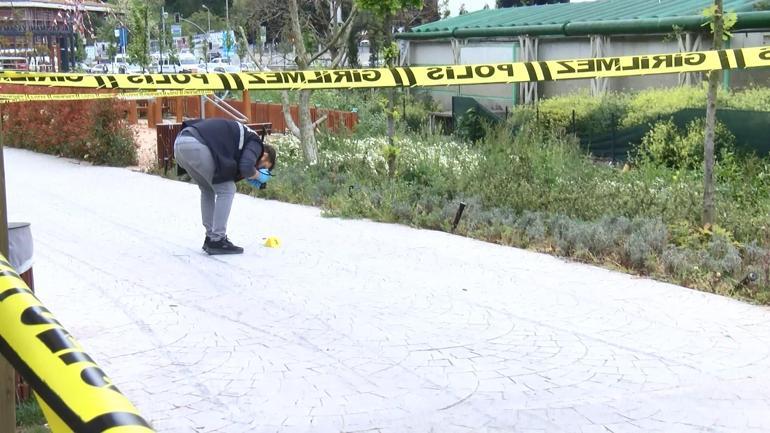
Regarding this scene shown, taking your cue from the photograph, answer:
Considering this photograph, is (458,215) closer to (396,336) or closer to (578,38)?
(396,336)

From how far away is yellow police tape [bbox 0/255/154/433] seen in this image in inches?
52.3

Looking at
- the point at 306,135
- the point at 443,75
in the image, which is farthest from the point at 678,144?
the point at 443,75

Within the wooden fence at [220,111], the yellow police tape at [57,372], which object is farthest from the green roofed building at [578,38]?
the yellow police tape at [57,372]

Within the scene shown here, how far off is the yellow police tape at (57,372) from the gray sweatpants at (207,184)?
264 inches

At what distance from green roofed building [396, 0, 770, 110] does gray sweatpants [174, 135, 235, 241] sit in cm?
1011

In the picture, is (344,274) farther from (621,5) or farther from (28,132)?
(621,5)

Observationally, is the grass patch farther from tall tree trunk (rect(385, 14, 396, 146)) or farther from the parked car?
the parked car

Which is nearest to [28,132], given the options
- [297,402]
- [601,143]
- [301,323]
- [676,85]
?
[601,143]

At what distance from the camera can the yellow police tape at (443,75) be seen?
752cm

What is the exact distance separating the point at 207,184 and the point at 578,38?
15590 mm

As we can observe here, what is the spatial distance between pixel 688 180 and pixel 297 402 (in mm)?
6796

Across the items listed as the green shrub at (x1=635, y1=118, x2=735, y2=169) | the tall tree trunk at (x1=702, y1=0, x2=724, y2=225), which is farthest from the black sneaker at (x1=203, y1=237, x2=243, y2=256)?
the green shrub at (x1=635, y1=118, x2=735, y2=169)

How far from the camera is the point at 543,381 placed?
213 inches

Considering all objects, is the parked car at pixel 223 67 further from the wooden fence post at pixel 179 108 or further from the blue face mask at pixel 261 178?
the blue face mask at pixel 261 178
